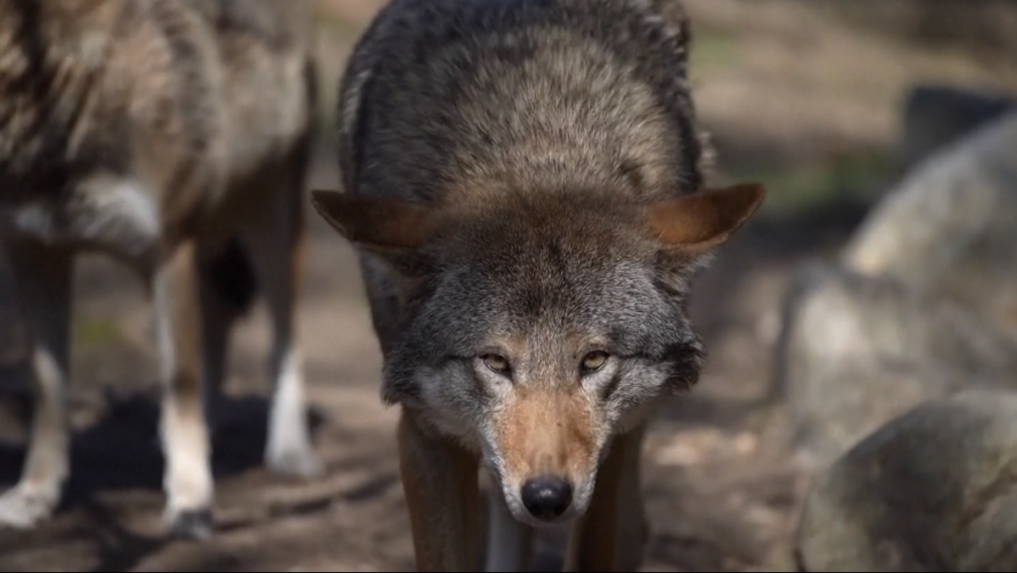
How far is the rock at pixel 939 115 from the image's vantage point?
10.1 m

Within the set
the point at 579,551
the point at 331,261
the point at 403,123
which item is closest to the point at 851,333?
the point at 579,551

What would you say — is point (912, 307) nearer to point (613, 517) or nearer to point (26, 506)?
point (613, 517)

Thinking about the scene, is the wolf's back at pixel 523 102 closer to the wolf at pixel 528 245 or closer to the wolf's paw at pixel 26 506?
the wolf at pixel 528 245

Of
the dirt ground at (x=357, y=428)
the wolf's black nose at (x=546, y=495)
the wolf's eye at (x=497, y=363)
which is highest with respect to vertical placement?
the wolf's eye at (x=497, y=363)

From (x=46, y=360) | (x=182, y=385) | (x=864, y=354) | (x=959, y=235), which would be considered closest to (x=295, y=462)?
(x=182, y=385)

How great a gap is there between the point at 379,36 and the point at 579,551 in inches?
66.2

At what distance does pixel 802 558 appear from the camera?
4879 millimetres

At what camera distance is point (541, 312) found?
3646 millimetres

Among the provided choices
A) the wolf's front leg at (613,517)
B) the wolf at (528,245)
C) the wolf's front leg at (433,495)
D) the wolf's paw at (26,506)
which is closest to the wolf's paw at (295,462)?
the wolf's paw at (26,506)

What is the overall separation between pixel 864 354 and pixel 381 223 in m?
3.19

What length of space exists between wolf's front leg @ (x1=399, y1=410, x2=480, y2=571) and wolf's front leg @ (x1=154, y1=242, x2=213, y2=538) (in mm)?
1368

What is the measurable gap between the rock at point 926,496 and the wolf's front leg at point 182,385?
2103 millimetres

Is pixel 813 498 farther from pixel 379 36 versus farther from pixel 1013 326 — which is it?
pixel 1013 326

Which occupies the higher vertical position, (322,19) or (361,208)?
(361,208)
